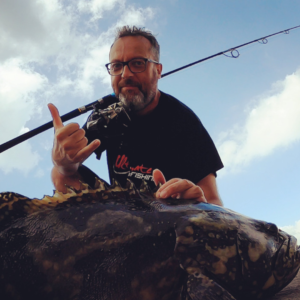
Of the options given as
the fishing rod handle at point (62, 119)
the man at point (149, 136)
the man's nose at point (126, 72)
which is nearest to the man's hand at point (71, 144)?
the man at point (149, 136)

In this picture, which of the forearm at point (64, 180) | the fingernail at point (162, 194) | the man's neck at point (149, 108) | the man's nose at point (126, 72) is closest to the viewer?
the fingernail at point (162, 194)

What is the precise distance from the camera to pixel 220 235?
2012 millimetres

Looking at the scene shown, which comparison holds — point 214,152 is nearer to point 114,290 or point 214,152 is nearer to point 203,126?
point 203,126

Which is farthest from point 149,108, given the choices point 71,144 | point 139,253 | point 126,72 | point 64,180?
point 139,253

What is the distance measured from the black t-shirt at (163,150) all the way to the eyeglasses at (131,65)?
0.72 m

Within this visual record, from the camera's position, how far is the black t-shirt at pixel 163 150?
5.00 metres

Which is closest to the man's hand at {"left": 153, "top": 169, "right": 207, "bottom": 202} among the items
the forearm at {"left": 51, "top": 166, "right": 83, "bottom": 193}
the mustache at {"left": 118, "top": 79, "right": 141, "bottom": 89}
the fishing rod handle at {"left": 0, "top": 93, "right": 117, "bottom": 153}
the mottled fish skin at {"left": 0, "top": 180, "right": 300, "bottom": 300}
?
the mottled fish skin at {"left": 0, "top": 180, "right": 300, "bottom": 300}

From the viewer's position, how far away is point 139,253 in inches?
76.2

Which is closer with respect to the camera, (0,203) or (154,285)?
(154,285)

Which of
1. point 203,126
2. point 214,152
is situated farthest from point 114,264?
point 203,126

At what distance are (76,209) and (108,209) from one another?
0.81 ft

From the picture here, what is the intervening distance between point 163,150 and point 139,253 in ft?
10.6

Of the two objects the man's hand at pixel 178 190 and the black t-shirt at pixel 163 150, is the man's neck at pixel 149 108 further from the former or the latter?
the man's hand at pixel 178 190

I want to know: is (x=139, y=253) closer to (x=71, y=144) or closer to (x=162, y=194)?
(x=162, y=194)
